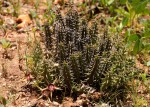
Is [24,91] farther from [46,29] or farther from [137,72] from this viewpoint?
[137,72]

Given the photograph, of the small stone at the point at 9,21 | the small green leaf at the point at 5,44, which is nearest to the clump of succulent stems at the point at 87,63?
the small green leaf at the point at 5,44

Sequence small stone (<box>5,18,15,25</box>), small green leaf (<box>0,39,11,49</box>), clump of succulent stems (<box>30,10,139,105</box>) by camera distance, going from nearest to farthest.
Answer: clump of succulent stems (<box>30,10,139,105</box>) < small green leaf (<box>0,39,11,49</box>) < small stone (<box>5,18,15,25</box>)

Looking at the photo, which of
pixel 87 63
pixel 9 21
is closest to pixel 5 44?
pixel 9 21

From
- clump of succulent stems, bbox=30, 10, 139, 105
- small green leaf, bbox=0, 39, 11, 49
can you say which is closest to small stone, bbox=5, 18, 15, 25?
small green leaf, bbox=0, 39, 11, 49

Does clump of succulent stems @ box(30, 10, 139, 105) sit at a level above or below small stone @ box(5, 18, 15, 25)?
below

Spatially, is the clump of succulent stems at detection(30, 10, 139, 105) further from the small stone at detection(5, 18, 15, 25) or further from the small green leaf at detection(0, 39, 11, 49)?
the small stone at detection(5, 18, 15, 25)

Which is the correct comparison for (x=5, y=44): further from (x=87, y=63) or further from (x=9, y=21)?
(x=87, y=63)

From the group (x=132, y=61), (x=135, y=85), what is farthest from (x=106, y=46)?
(x=135, y=85)

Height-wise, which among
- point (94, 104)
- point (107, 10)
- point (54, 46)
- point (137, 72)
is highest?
point (107, 10)

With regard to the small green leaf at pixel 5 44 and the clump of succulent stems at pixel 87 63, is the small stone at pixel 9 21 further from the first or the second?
the clump of succulent stems at pixel 87 63
